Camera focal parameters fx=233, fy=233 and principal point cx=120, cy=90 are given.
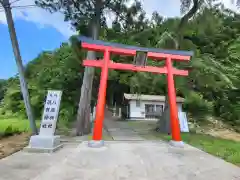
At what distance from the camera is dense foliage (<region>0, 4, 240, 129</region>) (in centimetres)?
1097

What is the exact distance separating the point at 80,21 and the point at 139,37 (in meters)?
3.12

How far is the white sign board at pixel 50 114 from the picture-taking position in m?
6.48

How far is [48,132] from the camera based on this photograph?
6.46 metres

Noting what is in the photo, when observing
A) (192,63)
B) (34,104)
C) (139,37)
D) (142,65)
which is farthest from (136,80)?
(34,104)

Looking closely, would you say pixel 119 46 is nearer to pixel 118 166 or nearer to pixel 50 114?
pixel 50 114

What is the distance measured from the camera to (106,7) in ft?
34.9

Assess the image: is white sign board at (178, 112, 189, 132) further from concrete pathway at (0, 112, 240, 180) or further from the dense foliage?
concrete pathway at (0, 112, 240, 180)

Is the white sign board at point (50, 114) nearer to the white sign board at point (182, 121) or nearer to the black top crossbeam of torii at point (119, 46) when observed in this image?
the black top crossbeam of torii at point (119, 46)

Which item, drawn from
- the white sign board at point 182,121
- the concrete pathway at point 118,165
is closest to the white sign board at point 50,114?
the concrete pathway at point 118,165

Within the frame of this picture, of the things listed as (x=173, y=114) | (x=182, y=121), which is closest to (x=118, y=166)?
(x=173, y=114)

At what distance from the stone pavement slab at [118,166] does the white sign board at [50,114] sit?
2.33 ft

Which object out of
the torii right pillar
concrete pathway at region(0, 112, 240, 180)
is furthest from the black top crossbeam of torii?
concrete pathway at region(0, 112, 240, 180)

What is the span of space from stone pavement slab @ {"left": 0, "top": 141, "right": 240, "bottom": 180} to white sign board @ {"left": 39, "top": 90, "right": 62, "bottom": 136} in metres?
0.71

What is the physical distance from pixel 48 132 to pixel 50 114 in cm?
53
